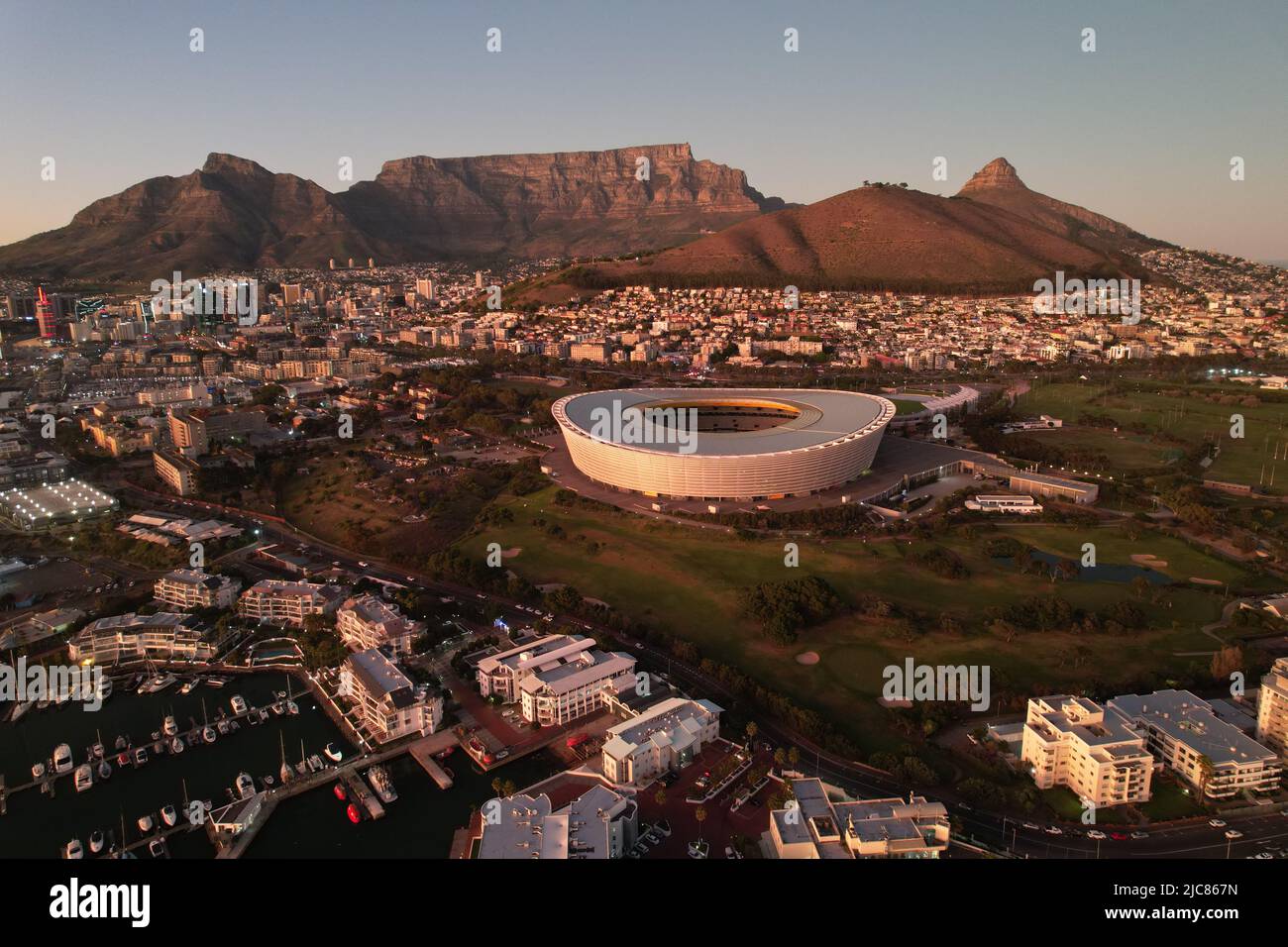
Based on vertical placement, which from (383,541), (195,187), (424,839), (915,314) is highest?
(195,187)

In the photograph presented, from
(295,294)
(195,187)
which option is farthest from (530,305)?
(195,187)

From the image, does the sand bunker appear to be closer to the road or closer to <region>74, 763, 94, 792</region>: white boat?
the road

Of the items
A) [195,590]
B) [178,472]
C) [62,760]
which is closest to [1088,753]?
[62,760]

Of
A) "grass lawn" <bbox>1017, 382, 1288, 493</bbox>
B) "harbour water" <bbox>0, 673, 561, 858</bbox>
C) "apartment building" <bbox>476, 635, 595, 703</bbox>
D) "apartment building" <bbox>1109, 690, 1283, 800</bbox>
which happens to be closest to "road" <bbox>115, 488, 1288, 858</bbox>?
"apartment building" <bbox>1109, 690, 1283, 800</bbox>

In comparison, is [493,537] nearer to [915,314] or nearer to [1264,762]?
[1264,762]

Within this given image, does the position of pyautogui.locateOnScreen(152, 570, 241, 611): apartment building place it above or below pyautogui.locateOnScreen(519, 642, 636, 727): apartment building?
above

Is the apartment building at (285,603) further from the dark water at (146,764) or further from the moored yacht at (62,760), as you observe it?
the moored yacht at (62,760)

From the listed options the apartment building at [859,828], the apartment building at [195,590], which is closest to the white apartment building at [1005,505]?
→ the apartment building at [859,828]
